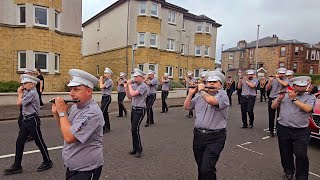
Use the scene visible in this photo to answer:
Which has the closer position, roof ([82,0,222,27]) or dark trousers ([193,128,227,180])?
dark trousers ([193,128,227,180])

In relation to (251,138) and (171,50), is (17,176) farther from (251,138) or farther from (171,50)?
(171,50)

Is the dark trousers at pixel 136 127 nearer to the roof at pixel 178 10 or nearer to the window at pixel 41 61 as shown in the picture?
the window at pixel 41 61

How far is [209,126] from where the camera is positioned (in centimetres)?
357

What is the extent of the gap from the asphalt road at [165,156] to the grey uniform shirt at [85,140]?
1965mm

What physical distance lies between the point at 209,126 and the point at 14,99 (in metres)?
12.3

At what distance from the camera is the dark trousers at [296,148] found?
4.05 metres

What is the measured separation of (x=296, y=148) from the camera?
163 inches

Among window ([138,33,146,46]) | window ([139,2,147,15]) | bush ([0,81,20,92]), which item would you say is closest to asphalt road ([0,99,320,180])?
bush ([0,81,20,92])

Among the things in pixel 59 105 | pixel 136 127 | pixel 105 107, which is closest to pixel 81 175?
pixel 59 105

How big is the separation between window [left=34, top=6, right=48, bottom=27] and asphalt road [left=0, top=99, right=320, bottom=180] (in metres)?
9.19

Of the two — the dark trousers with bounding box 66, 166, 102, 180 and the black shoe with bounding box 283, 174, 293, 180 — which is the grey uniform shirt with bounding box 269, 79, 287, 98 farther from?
the dark trousers with bounding box 66, 166, 102, 180

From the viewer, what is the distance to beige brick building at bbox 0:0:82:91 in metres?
15.0

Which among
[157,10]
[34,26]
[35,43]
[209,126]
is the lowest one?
[209,126]

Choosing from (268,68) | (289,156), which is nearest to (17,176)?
(289,156)
